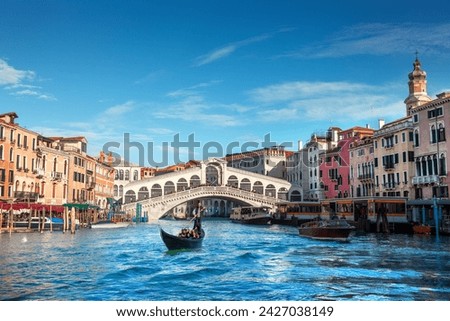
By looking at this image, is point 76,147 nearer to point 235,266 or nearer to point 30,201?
point 30,201

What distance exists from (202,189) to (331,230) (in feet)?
47.6

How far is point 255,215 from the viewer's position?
25.6 m

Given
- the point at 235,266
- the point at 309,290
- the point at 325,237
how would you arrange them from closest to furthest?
the point at 309,290
the point at 235,266
the point at 325,237

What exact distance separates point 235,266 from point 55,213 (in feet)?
44.5

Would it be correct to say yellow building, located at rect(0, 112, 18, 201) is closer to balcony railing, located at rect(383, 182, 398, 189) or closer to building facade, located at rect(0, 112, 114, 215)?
building facade, located at rect(0, 112, 114, 215)

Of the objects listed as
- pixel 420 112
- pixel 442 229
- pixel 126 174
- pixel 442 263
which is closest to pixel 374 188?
pixel 420 112

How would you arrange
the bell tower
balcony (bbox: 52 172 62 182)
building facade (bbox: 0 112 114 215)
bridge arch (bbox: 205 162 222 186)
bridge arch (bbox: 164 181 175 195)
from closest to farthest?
building facade (bbox: 0 112 114 215) → balcony (bbox: 52 172 62 182) → the bell tower → bridge arch (bbox: 164 181 175 195) → bridge arch (bbox: 205 162 222 186)

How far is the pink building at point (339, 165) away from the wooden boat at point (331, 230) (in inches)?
413

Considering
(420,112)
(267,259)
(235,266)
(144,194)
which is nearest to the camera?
(235,266)

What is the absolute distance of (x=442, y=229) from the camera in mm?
14148

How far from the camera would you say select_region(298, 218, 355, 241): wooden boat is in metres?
12.5

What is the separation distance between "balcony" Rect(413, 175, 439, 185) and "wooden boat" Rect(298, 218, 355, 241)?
4.60 meters

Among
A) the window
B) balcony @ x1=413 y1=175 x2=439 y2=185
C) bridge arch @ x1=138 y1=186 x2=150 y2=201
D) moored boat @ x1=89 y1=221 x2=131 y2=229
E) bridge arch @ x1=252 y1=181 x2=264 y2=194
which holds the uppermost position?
the window

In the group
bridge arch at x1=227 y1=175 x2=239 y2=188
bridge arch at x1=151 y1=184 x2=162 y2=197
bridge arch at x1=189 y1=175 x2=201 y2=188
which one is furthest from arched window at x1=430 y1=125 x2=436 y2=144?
bridge arch at x1=151 y1=184 x2=162 y2=197
